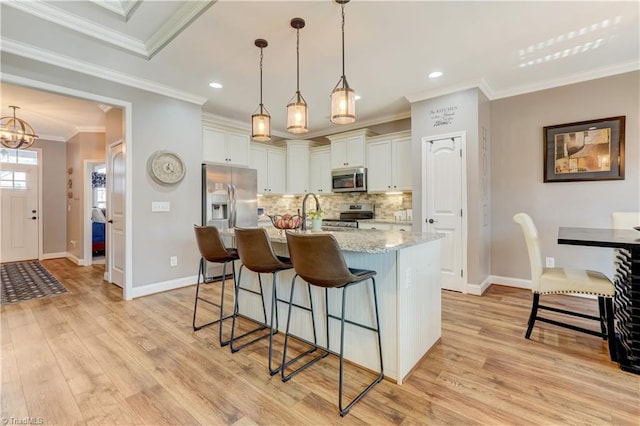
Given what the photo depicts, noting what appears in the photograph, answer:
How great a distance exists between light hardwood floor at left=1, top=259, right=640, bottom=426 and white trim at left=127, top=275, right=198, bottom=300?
0.75m

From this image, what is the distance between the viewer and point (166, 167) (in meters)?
3.89

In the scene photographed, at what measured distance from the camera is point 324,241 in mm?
1597

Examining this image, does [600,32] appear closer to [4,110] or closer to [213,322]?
[213,322]

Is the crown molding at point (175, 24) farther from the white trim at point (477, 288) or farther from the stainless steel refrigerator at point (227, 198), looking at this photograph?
the white trim at point (477, 288)

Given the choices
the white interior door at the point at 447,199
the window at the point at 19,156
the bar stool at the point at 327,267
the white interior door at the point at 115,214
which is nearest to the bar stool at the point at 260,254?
the bar stool at the point at 327,267

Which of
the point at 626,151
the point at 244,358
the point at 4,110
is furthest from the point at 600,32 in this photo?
the point at 4,110

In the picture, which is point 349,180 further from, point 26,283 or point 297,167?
point 26,283

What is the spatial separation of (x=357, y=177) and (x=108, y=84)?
12.1 ft

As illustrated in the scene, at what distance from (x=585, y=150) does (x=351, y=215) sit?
3335 millimetres

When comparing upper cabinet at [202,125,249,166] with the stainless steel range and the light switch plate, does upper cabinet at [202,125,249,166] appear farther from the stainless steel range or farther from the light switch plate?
the stainless steel range

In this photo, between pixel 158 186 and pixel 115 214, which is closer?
pixel 158 186

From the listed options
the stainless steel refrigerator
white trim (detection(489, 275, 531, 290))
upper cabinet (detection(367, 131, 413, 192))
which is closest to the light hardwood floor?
white trim (detection(489, 275, 531, 290))

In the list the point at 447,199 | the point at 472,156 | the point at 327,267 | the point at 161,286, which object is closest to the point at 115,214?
the point at 161,286

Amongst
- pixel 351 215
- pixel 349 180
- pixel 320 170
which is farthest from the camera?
pixel 320 170
